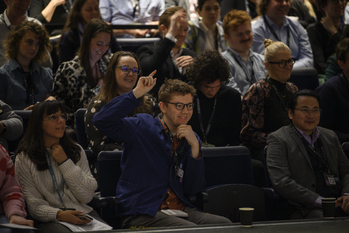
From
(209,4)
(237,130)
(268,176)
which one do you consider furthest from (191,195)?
(209,4)

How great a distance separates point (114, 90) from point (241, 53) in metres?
1.48

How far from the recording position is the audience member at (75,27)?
3.77 m

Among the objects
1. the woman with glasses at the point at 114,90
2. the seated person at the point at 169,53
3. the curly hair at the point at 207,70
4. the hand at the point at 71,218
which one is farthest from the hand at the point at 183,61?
the hand at the point at 71,218

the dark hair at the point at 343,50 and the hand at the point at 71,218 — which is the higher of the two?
the dark hair at the point at 343,50

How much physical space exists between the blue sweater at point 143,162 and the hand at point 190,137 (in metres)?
0.04

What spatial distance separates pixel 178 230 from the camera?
5.70 feet

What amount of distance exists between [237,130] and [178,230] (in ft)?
5.39

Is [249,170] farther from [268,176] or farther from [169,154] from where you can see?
[169,154]

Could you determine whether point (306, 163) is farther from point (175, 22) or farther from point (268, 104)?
point (175, 22)

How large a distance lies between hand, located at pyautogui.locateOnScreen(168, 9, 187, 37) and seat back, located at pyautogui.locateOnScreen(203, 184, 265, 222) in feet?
5.09

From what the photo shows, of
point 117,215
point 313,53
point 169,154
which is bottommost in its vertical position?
point 117,215

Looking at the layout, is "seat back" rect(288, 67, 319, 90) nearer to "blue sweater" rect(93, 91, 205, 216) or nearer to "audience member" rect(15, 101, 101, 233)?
"blue sweater" rect(93, 91, 205, 216)

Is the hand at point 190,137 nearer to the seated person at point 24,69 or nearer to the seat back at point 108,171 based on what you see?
the seat back at point 108,171

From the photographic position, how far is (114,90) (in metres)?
2.95
